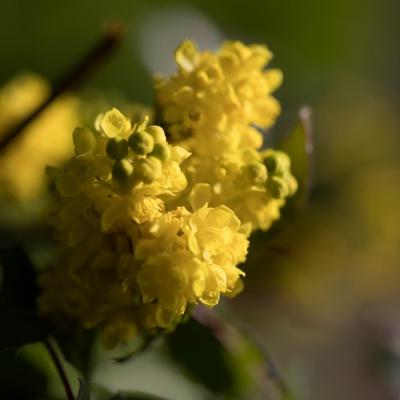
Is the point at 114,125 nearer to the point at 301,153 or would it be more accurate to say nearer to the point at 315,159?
the point at 301,153

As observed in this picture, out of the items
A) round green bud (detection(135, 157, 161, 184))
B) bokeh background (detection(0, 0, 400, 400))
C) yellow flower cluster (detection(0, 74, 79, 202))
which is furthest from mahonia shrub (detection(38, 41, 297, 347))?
bokeh background (detection(0, 0, 400, 400))

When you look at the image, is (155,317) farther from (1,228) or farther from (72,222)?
(1,228)

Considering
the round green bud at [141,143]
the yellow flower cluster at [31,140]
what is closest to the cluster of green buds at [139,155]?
the round green bud at [141,143]

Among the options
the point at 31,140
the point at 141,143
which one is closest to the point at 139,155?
the point at 141,143

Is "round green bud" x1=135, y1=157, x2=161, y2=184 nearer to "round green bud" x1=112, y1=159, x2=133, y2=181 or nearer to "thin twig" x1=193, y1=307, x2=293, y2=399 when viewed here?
"round green bud" x1=112, y1=159, x2=133, y2=181

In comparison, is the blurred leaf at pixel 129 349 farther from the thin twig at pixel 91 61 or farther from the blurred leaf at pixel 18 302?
the thin twig at pixel 91 61

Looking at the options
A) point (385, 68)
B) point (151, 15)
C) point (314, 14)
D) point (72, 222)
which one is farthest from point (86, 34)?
point (72, 222)
